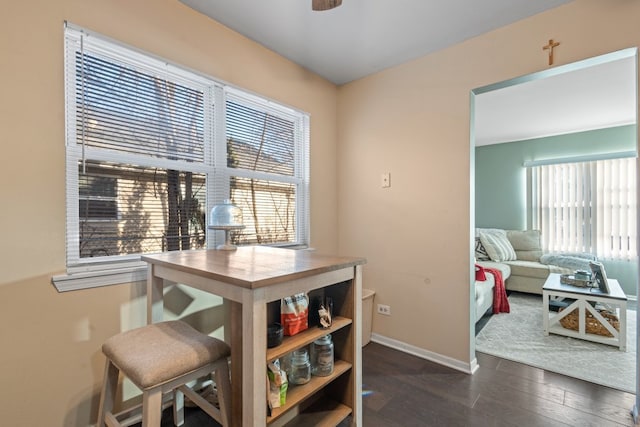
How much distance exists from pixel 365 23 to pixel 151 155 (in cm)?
163

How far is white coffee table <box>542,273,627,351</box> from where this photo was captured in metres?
2.42

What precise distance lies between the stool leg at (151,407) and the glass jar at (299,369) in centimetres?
54

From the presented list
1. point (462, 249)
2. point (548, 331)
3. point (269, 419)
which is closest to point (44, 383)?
point (269, 419)

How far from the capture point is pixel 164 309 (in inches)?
64.9

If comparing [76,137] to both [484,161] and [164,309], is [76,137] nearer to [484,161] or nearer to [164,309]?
[164,309]

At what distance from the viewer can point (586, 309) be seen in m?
2.59

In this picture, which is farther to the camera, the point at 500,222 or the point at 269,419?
the point at 500,222

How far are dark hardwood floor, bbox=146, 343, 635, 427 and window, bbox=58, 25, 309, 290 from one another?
3.58 feet

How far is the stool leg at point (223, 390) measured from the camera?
1.11 metres

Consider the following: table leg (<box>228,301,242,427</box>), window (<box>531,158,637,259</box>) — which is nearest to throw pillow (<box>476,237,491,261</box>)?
window (<box>531,158,637,259</box>)

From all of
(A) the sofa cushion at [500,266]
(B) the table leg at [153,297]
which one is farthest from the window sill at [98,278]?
(A) the sofa cushion at [500,266]

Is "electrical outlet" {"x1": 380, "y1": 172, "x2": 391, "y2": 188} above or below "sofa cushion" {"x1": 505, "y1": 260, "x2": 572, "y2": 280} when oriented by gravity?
above

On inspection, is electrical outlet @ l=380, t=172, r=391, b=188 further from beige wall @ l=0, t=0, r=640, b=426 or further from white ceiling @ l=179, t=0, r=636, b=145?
white ceiling @ l=179, t=0, r=636, b=145

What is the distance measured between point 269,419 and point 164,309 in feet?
3.18
